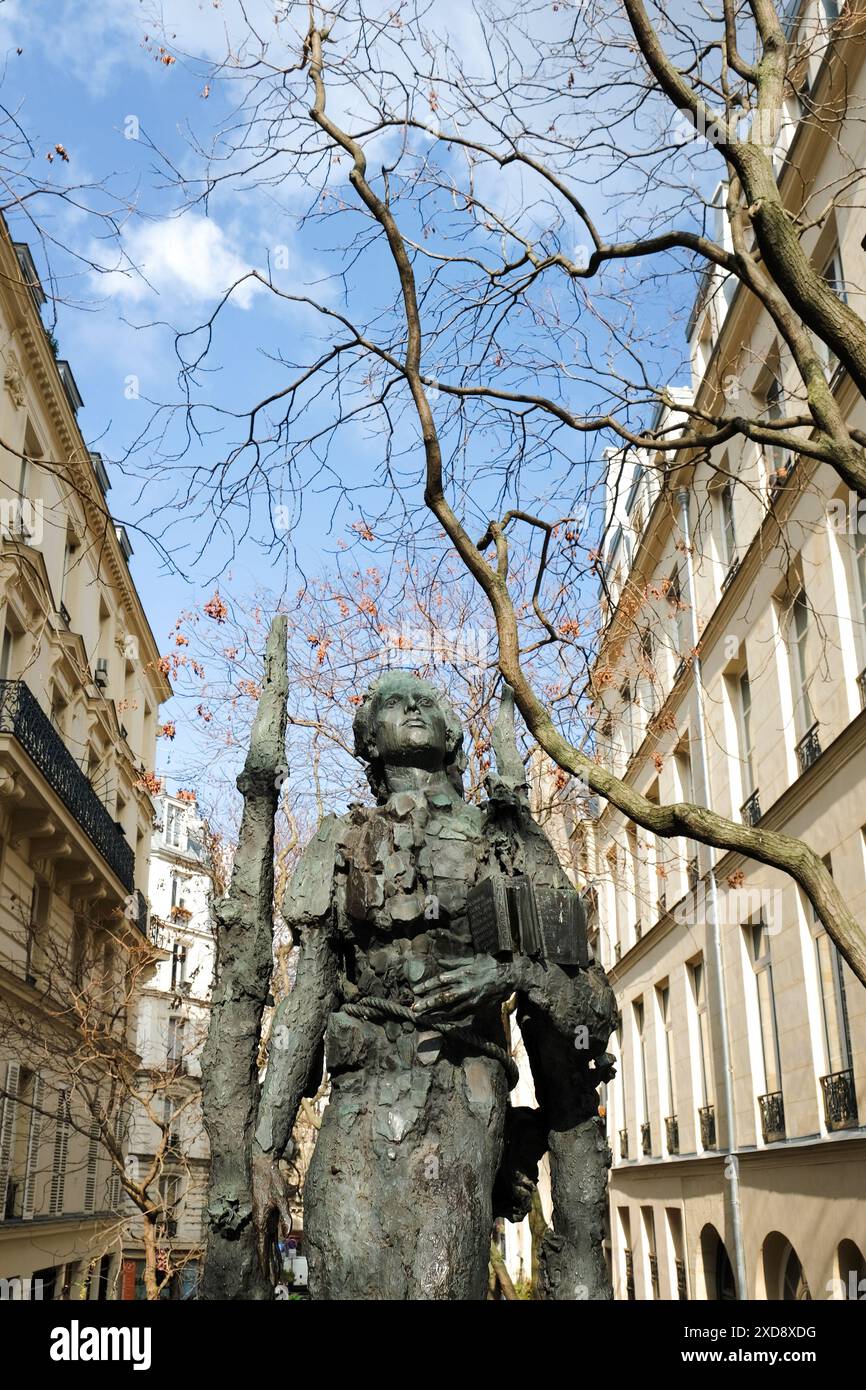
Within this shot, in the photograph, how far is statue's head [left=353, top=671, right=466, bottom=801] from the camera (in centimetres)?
474

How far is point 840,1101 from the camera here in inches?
597

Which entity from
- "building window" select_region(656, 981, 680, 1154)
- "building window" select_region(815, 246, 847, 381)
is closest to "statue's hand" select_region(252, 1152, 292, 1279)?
"building window" select_region(815, 246, 847, 381)

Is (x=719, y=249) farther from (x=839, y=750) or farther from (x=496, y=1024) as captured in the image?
(x=839, y=750)

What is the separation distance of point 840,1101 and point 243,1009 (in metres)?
12.6

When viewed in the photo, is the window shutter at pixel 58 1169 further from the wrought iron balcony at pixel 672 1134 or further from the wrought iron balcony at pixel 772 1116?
the wrought iron balcony at pixel 772 1116

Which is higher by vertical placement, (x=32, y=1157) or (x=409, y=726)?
(x=409, y=726)

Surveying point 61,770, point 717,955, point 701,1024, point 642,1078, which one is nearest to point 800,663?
point 717,955

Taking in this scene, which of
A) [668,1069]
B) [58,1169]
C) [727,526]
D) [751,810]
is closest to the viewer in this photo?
[751,810]

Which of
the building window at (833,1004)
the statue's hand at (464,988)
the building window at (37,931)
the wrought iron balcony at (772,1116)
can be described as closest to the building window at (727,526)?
the building window at (833,1004)

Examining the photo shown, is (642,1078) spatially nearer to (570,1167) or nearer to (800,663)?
(800,663)

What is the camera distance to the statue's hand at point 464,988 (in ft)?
13.5

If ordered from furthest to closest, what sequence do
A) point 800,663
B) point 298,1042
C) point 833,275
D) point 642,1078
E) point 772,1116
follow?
point 642,1078
point 800,663
point 772,1116
point 833,275
point 298,1042

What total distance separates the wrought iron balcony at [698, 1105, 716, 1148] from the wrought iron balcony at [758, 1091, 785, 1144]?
324 cm

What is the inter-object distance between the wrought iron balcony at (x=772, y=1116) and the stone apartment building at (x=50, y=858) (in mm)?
8924
